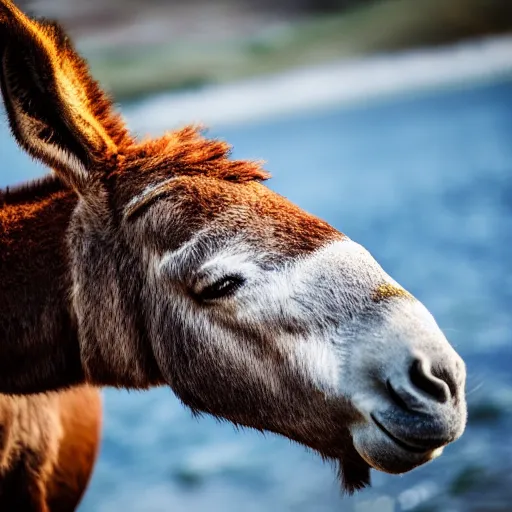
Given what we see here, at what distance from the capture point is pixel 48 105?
1104 mm

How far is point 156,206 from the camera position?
1.07 meters

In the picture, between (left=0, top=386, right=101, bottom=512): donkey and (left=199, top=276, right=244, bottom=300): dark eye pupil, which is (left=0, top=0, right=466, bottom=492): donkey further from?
(left=0, top=386, right=101, bottom=512): donkey

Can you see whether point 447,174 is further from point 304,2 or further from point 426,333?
point 426,333

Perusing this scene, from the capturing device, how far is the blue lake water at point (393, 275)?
7.93 feet

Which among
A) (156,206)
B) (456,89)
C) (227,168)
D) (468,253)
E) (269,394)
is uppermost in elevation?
(456,89)

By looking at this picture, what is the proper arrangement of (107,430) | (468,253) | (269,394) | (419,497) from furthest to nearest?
(468,253) → (107,430) → (419,497) → (269,394)

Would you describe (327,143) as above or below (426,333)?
above

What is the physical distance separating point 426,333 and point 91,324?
550 millimetres

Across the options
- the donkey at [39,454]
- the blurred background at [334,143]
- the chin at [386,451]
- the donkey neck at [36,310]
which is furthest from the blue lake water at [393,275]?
the donkey neck at [36,310]

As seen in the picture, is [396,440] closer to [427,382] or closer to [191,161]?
[427,382]

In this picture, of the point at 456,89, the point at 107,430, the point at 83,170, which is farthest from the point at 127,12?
the point at 83,170

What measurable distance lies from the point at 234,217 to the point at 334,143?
2473 mm

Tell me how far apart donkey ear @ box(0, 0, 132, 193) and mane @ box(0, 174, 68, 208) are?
15cm

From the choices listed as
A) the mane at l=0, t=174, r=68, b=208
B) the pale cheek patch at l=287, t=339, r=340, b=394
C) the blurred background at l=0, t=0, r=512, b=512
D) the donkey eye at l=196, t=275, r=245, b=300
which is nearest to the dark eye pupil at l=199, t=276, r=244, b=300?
the donkey eye at l=196, t=275, r=245, b=300
